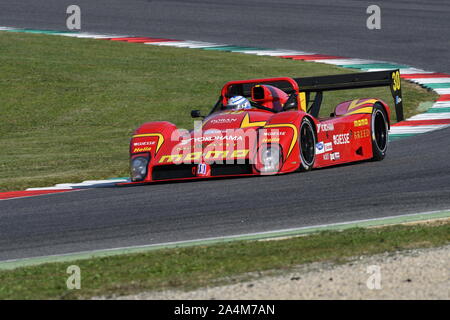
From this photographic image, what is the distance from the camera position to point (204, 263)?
722cm

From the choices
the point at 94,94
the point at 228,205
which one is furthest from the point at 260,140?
the point at 94,94

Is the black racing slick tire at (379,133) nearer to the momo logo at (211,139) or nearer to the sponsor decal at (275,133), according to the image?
the sponsor decal at (275,133)

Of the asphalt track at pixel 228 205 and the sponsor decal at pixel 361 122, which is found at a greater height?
the sponsor decal at pixel 361 122

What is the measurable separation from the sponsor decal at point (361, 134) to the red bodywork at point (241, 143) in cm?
2

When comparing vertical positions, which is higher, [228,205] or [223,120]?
[223,120]

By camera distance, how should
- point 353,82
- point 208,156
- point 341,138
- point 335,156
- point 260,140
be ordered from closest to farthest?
point 260,140, point 208,156, point 335,156, point 341,138, point 353,82

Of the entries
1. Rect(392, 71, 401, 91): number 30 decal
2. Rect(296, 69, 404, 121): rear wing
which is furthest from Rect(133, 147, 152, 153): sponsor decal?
Rect(392, 71, 401, 91): number 30 decal

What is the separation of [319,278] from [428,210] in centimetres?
281

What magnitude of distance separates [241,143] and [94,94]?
10.2 metres

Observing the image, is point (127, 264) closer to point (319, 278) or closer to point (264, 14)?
point (319, 278)

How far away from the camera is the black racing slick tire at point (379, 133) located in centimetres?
1272

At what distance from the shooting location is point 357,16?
29.4 metres

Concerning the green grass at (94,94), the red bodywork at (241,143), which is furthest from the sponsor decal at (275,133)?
the green grass at (94,94)

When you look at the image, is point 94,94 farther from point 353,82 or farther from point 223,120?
point 223,120
